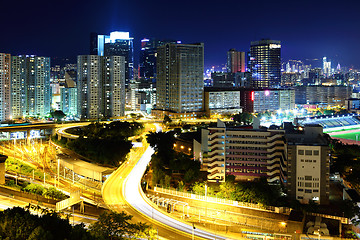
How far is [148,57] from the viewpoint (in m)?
67.2

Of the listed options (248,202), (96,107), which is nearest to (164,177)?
(248,202)

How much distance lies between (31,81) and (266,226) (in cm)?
2858

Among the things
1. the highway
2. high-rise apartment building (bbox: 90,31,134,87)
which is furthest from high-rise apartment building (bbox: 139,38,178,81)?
the highway

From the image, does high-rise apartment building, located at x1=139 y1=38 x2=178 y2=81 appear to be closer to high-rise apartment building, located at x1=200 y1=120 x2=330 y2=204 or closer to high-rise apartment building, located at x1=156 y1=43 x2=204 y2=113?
high-rise apartment building, located at x1=156 y1=43 x2=204 y2=113

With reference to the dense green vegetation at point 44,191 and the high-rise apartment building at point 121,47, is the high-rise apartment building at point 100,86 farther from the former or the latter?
the high-rise apartment building at point 121,47

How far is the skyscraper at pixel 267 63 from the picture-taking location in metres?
58.3

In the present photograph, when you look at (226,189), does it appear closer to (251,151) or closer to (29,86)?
(251,151)

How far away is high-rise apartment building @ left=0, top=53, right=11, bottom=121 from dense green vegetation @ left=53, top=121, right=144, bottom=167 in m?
8.83

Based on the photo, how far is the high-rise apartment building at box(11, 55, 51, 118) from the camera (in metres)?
33.9

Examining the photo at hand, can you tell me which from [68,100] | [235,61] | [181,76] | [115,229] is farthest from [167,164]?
[235,61]

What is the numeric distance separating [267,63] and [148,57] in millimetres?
20083

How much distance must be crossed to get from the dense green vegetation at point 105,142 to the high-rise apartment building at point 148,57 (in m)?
39.7

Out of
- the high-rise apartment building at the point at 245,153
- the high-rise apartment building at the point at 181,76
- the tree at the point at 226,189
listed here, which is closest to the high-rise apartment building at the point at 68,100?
the high-rise apartment building at the point at 181,76

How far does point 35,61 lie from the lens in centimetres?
3550
